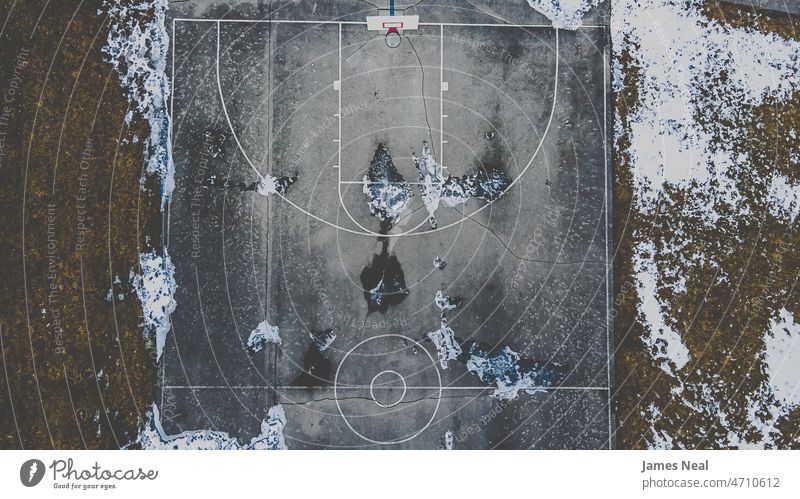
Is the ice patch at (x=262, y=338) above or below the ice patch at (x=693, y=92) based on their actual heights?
below

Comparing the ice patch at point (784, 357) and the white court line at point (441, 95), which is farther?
the white court line at point (441, 95)

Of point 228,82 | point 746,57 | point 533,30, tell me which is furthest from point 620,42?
point 228,82

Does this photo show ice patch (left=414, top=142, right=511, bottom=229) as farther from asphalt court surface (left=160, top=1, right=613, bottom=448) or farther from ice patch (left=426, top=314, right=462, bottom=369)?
ice patch (left=426, top=314, right=462, bottom=369)

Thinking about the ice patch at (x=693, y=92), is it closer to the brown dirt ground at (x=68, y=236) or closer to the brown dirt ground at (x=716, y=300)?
the brown dirt ground at (x=716, y=300)

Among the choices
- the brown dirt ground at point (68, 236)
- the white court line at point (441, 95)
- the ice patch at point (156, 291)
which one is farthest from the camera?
the white court line at point (441, 95)

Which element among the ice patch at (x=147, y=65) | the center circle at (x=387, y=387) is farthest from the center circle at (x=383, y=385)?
the ice patch at (x=147, y=65)

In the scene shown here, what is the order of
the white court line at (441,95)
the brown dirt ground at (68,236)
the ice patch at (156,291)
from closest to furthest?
the brown dirt ground at (68,236) < the ice patch at (156,291) < the white court line at (441,95)

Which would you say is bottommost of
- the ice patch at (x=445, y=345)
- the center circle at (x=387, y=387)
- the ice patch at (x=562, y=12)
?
the center circle at (x=387, y=387)
